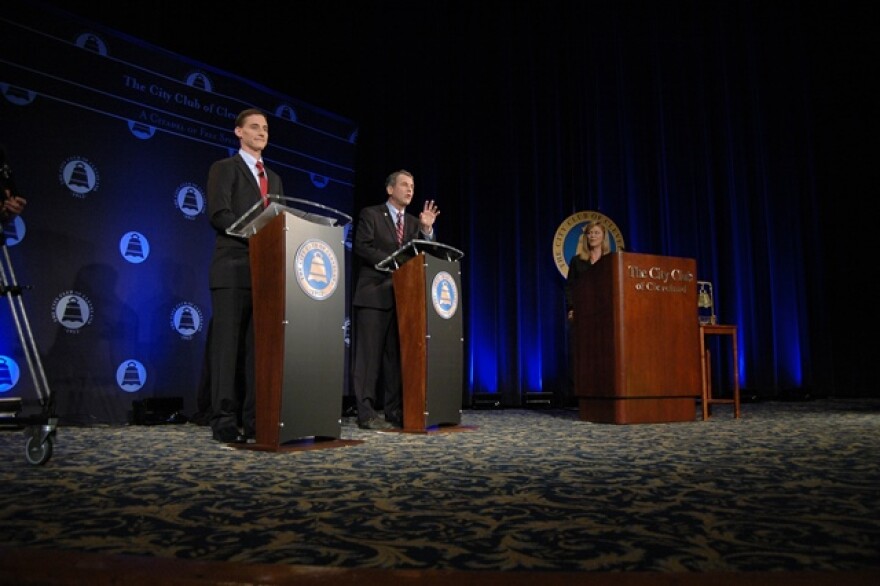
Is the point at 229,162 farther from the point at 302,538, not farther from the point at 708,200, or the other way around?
the point at 708,200

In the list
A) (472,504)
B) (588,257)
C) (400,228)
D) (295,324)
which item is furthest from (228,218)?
(588,257)

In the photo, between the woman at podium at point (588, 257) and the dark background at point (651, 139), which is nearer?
the woman at podium at point (588, 257)

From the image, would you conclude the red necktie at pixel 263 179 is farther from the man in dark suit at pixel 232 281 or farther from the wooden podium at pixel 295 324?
the wooden podium at pixel 295 324

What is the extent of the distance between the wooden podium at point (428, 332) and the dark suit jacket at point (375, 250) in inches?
6.5

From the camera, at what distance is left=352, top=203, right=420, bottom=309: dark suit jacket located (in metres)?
4.12

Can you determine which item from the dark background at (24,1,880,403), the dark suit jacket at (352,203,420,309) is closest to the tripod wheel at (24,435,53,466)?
the dark suit jacket at (352,203,420,309)

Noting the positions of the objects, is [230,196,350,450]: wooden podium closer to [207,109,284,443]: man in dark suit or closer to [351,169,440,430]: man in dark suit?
[207,109,284,443]: man in dark suit

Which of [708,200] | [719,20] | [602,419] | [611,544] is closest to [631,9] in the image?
[719,20]

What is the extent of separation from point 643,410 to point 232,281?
8.76ft

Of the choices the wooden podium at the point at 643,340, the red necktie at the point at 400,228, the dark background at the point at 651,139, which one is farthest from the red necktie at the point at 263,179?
the dark background at the point at 651,139

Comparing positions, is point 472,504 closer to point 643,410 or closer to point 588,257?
point 643,410

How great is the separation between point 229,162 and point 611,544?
2.88 m

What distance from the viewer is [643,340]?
4.16 m

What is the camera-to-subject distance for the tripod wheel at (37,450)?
7.88 ft
